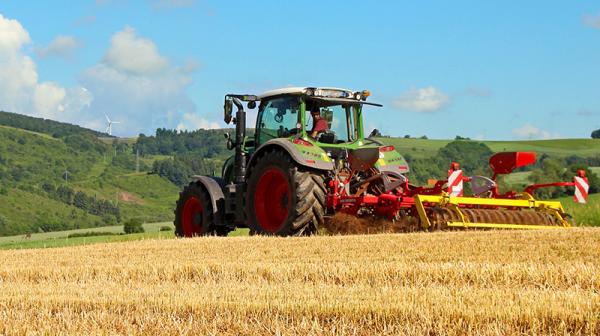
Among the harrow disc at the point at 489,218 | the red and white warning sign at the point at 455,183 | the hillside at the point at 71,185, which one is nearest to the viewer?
the harrow disc at the point at 489,218

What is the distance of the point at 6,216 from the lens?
9556 cm

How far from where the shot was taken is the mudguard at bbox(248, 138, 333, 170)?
12109mm

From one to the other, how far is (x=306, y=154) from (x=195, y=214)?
3299 mm

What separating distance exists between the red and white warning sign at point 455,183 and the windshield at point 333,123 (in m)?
1.65

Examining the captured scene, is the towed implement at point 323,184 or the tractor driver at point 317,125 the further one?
the tractor driver at point 317,125

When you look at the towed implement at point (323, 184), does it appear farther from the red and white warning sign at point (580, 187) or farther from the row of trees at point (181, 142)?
the row of trees at point (181, 142)

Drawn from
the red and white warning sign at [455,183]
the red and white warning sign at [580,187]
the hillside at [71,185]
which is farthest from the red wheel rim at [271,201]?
the hillside at [71,185]

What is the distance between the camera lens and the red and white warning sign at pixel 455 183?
1348 cm

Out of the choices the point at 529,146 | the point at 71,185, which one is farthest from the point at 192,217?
the point at 71,185

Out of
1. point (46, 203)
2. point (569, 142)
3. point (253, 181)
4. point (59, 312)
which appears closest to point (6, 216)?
point (46, 203)

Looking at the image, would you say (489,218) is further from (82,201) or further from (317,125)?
(82,201)

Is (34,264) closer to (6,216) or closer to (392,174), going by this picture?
(392,174)

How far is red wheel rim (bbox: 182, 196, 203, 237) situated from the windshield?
2717 millimetres

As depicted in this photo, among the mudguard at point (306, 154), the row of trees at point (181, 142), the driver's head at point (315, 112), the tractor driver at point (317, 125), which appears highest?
the row of trees at point (181, 142)
